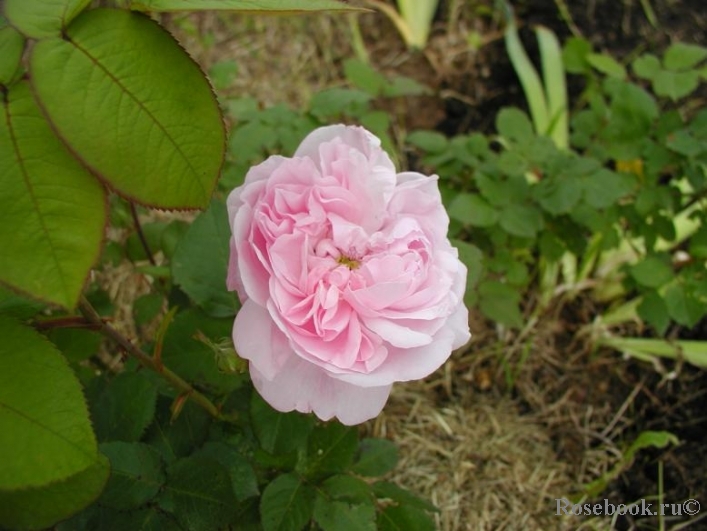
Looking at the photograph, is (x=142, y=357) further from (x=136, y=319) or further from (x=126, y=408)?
(x=136, y=319)

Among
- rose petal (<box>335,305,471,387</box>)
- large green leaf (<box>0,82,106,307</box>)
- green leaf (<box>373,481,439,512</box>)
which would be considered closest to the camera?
large green leaf (<box>0,82,106,307</box>)

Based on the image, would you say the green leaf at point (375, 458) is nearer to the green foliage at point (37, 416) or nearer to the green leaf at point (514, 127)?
the green foliage at point (37, 416)

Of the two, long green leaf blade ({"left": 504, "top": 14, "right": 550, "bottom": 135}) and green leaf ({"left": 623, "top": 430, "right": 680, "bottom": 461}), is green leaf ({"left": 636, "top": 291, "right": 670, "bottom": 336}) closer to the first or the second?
green leaf ({"left": 623, "top": 430, "right": 680, "bottom": 461})

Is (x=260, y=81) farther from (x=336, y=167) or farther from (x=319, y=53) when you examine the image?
(x=336, y=167)

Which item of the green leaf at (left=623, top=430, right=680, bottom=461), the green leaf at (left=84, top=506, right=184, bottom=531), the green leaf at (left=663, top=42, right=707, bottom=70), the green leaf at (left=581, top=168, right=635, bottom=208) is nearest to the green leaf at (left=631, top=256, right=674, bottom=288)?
the green leaf at (left=581, top=168, right=635, bottom=208)

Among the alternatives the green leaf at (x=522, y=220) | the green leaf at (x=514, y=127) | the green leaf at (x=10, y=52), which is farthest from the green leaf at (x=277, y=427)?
the green leaf at (x=514, y=127)

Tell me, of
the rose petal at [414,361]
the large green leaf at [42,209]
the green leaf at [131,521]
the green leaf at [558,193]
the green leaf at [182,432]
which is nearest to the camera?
the large green leaf at [42,209]

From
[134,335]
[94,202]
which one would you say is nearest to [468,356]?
[134,335]

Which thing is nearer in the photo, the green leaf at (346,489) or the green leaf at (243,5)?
the green leaf at (243,5)
